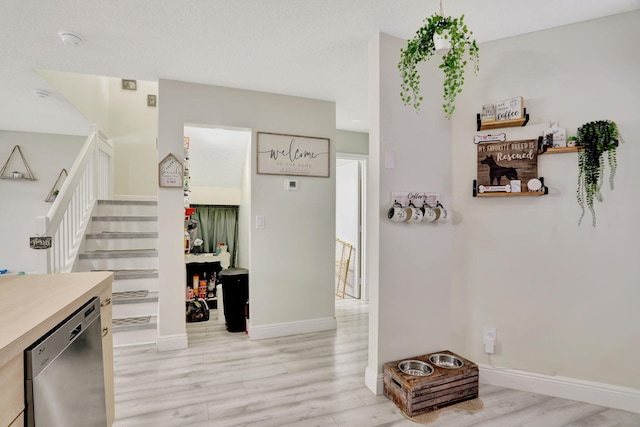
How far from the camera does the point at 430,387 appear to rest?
196 cm

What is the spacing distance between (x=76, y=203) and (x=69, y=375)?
2710 millimetres

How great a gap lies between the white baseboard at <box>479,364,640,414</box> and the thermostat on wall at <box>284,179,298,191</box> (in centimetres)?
223

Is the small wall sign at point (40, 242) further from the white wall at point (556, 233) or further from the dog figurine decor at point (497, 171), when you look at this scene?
the dog figurine decor at point (497, 171)

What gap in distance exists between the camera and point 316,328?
3.40 metres

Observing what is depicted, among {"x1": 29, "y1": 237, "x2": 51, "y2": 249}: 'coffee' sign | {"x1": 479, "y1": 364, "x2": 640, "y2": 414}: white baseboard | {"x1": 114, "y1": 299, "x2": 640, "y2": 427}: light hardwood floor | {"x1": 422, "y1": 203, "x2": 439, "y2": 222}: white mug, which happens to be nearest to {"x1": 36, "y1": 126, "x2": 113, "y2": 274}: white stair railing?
{"x1": 29, "y1": 237, "x2": 51, "y2": 249}: 'coffee' sign

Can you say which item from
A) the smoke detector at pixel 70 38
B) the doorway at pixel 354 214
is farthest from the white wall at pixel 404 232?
the doorway at pixel 354 214

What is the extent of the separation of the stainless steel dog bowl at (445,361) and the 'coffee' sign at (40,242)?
2.87 m

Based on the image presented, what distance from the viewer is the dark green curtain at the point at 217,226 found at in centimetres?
488

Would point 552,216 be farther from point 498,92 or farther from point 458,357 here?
point 458,357

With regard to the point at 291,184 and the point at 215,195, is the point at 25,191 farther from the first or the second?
the point at 291,184

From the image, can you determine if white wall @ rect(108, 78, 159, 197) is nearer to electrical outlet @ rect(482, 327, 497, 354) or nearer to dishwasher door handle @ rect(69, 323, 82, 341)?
dishwasher door handle @ rect(69, 323, 82, 341)

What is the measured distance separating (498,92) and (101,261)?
13.0 feet

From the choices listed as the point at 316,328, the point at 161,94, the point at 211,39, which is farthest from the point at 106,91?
the point at 316,328

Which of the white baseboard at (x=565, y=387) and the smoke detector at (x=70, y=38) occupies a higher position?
the smoke detector at (x=70, y=38)
